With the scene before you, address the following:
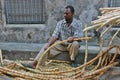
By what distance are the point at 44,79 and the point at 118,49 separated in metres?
1.54

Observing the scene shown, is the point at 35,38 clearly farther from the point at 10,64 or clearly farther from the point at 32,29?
the point at 10,64

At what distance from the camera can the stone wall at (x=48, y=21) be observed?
→ 5.85 meters

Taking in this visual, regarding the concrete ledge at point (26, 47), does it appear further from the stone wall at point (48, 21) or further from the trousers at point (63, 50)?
the trousers at point (63, 50)

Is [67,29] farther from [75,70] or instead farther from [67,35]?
[75,70]

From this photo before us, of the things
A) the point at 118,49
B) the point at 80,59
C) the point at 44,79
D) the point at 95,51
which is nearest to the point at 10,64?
the point at 44,79

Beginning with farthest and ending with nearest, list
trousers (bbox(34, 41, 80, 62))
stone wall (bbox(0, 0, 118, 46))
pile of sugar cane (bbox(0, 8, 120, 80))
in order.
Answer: stone wall (bbox(0, 0, 118, 46)) → trousers (bbox(34, 41, 80, 62)) → pile of sugar cane (bbox(0, 8, 120, 80))

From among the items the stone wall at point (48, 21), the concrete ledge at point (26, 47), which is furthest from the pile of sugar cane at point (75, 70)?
the stone wall at point (48, 21)

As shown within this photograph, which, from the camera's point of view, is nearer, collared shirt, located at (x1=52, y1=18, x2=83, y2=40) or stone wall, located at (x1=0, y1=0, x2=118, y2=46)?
collared shirt, located at (x1=52, y1=18, x2=83, y2=40)

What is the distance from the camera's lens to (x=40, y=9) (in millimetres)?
6203

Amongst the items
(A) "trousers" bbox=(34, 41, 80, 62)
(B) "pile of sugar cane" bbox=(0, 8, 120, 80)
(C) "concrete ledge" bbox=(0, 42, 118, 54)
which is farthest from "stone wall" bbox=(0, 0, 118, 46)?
(B) "pile of sugar cane" bbox=(0, 8, 120, 80)

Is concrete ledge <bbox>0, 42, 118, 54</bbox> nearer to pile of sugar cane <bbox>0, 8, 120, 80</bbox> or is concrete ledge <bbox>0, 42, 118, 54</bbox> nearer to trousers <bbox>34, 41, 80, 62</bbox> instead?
trousers <bbox>34, 41, 80, 62</bbox>

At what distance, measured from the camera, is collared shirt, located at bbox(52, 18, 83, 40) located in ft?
16.0

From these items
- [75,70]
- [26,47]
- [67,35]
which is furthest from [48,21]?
[75,70]

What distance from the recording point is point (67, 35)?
196 inches
